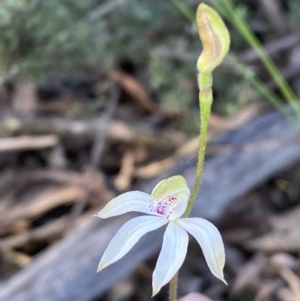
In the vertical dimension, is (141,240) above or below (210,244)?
below

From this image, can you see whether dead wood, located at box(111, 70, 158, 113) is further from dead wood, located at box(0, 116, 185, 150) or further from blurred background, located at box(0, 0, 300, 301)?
dead wood, located at box(0, 116, 185, 150)

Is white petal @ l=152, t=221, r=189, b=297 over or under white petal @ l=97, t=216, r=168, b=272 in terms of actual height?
under

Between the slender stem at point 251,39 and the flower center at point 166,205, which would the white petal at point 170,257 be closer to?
the flower center at point 166,205

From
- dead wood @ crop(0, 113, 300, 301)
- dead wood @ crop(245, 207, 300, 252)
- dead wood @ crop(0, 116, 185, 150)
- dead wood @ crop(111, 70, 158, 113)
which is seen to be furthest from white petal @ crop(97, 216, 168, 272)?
dead wood @ crop(111, 70, 158, 113)

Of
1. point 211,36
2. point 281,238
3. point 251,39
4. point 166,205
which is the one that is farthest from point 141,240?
point 211,36

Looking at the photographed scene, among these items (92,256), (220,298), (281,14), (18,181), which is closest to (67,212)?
(18,181)

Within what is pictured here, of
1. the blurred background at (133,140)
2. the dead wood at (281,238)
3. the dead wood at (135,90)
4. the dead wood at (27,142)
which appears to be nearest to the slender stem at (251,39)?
the blurred background at (133,140)

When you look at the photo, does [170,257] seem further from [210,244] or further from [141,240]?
[141,240]
